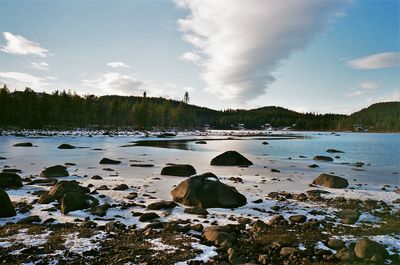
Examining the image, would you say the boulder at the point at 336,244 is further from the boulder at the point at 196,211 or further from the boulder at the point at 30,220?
the boulder at the point at 30,220

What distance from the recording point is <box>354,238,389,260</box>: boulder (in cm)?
948

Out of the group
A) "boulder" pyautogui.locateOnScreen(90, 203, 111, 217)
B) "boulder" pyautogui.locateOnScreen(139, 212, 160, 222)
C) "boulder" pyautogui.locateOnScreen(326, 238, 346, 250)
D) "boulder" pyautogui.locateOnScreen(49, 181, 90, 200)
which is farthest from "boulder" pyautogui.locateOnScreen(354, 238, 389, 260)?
"boulder" pyautogui.locateOnScreen(49, 181, 90, 200)

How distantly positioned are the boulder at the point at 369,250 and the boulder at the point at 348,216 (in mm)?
3142

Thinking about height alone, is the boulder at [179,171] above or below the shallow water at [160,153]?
above

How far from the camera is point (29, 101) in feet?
322

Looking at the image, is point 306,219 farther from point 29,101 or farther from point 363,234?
point 29,101

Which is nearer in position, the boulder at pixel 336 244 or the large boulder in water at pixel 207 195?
the boulder at pixel 336 244

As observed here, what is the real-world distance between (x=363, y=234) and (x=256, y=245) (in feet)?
14.4

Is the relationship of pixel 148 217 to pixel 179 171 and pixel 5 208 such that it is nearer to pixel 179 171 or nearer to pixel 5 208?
pixel 5 208

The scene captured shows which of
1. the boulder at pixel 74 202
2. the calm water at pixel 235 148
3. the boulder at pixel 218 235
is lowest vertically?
the calm water at pixel 235 148

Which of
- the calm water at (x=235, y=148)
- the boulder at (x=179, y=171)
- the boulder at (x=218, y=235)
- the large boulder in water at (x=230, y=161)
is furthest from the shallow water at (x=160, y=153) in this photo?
the boulder at (x=218, y=235)

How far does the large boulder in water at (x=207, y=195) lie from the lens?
1491 cm

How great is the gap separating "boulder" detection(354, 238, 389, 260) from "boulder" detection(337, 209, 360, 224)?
314cm

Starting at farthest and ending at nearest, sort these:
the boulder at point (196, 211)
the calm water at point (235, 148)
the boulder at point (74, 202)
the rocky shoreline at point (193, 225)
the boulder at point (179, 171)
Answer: the calm water at point (235, 148), the boulder at point (179, 171), the boulder at point (196, 211), the boulder at point (74, 202), the rocky shoreline at point (193, 225)
